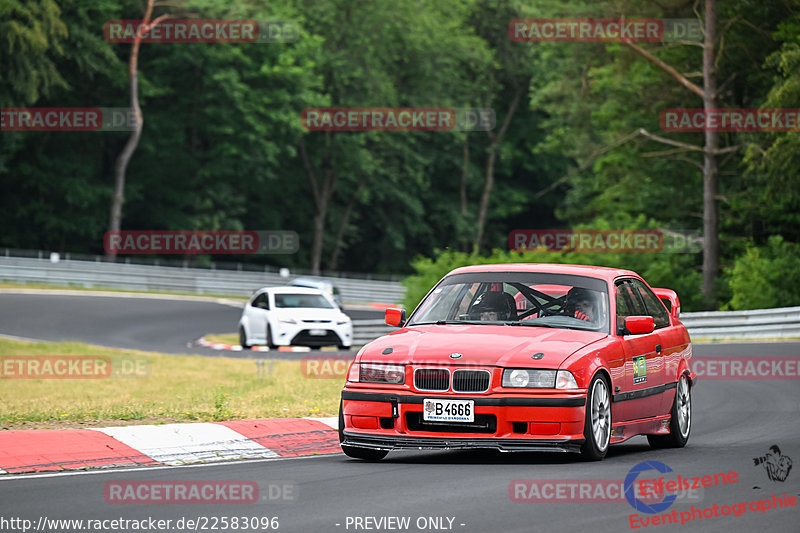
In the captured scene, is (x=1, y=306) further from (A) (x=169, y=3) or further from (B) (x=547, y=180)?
(B) (x=547, y=180)

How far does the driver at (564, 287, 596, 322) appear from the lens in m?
10.5

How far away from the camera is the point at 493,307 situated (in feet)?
34.6

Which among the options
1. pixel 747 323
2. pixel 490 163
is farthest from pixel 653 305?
pixel 490 163

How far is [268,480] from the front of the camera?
8.75m

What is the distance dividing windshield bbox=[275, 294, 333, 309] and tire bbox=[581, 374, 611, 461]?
20256mm

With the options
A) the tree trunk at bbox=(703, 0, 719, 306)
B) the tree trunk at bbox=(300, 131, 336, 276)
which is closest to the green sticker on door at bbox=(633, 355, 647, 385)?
the tree trunk at bbox=(703, 0, 719, 306)

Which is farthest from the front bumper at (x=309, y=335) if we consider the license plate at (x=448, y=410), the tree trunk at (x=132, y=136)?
the tree trunk at (x=132, y=136)

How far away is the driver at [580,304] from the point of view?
1051 cm

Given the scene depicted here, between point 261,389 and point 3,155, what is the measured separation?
42386mm

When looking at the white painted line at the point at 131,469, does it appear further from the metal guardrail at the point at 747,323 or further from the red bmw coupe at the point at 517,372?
the metal guardrail at the point at 747,323

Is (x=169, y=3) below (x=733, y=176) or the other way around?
the other way around

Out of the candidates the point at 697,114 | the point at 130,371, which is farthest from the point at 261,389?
the point at 697,114

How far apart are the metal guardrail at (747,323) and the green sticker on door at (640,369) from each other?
56.9 ft

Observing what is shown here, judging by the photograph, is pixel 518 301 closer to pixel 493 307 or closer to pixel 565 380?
pixel 493 307
